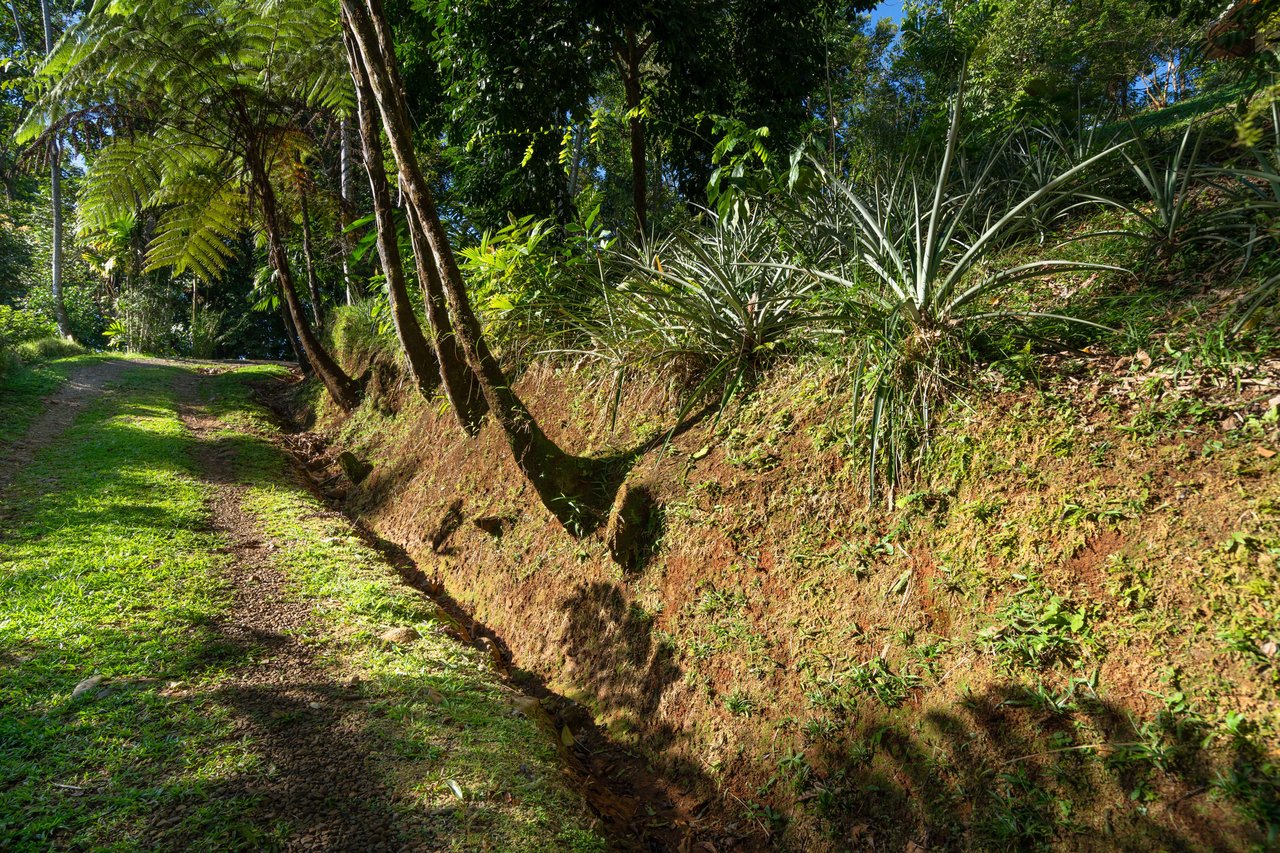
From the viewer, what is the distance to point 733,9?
20.9 feet

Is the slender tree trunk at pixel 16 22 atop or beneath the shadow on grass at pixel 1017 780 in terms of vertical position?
atop

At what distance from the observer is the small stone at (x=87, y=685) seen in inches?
105

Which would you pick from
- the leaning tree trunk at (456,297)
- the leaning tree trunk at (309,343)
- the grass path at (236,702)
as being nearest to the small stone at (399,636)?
the grass path at (236,702)

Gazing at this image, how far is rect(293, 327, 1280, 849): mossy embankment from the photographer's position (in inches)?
70.4

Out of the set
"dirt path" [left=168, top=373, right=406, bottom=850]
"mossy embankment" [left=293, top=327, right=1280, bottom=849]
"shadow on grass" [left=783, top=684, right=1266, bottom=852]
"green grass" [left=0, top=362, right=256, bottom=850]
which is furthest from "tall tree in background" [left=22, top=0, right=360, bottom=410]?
"shadow on grass" [left=783, top=684, right=1266, bottom=852]

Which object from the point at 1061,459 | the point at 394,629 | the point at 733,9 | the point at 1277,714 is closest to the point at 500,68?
the point at 733,9

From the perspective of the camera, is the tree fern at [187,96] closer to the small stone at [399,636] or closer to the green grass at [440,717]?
the green grass at [440,717]

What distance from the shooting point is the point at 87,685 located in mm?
2719

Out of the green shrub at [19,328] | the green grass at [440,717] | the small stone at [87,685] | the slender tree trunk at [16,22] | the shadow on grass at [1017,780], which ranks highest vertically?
the slender tree trunk at [16,22]

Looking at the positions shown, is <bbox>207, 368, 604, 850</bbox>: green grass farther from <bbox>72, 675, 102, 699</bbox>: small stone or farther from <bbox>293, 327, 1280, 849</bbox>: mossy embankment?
<bbox>72, 675, 102, 699</bbox>: small stone

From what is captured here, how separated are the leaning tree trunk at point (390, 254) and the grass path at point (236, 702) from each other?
1.88 metres

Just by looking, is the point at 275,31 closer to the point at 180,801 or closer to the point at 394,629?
the point at 394,629

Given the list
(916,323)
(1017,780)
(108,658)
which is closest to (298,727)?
(108,658)

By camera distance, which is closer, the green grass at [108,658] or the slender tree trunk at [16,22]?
the green grass at [108,658]
